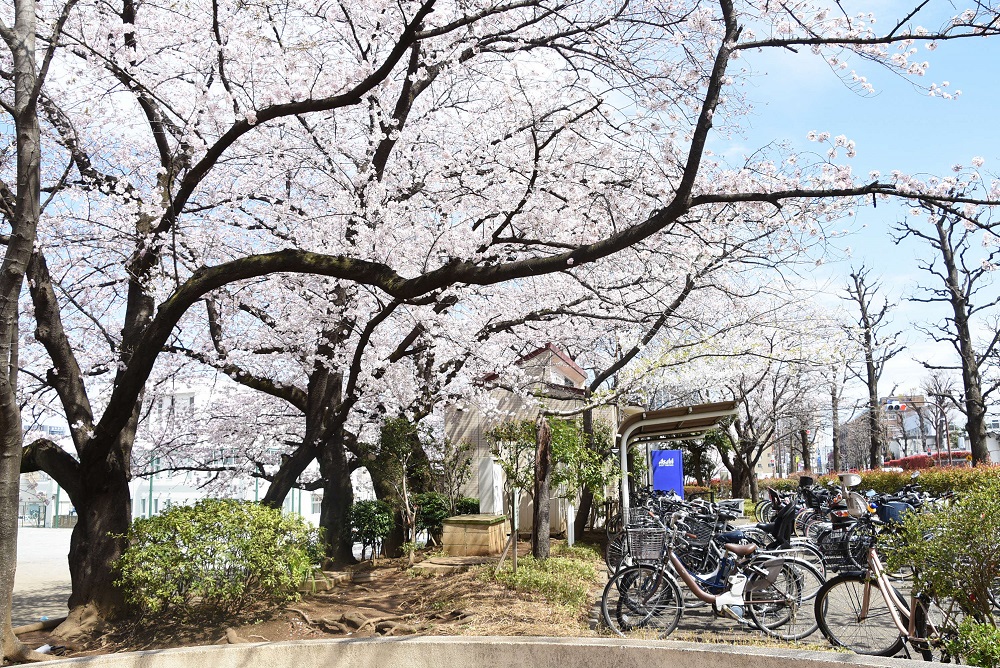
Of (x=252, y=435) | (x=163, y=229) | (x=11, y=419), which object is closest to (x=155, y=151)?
(x=163, y=229)

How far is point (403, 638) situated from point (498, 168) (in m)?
6.36

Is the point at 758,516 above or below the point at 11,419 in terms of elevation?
below

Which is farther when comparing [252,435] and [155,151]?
[252,435]

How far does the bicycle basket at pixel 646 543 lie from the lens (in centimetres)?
698

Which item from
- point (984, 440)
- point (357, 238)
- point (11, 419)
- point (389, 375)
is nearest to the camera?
point (11, 419)

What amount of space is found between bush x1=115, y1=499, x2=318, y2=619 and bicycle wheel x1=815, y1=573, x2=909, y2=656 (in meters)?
4.79

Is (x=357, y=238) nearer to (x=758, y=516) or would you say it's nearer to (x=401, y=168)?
(x=401, y=168)

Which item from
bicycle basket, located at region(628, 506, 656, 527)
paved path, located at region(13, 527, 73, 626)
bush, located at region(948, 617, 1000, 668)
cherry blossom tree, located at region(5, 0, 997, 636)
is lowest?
paved path, located at region(13, 527, 73, 626)

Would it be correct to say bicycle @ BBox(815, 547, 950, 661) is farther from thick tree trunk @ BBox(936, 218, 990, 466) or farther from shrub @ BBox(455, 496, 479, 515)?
thick tree trunk @ BBox(936, 218, 990, 466)

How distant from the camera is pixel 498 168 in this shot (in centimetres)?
991

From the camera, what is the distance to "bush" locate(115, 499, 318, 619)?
269 inches

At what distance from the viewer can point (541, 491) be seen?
34.7ft

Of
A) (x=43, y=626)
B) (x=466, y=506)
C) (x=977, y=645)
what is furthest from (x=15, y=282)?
(x=466, y=506)

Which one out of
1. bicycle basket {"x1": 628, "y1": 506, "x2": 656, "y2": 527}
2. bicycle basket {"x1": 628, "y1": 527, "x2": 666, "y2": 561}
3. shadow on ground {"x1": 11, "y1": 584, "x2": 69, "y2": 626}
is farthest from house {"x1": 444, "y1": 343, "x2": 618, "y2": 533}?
shadow on ground {"x1": 11, "y1": 584, "x2": 69, "y2": 626}
